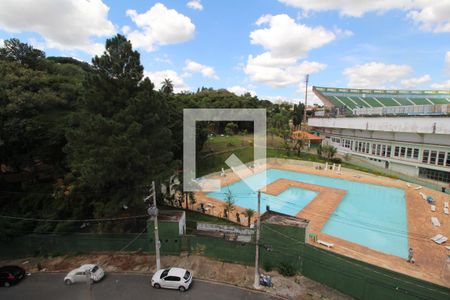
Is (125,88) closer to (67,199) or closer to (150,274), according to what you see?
(67,199)

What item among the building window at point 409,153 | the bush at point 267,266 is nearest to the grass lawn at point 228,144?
the building window at point 409,153

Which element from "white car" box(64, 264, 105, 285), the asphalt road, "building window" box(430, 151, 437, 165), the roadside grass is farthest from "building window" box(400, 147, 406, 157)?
"white car" box(64, 264, 105, 285)

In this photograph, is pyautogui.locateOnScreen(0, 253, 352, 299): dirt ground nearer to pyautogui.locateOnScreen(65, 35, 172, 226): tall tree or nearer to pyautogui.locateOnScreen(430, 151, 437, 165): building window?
pyautogui.locateOnScreen(65, 35, 172, 226): tall tree

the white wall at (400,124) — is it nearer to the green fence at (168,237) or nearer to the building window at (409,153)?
the building window at (409,153)

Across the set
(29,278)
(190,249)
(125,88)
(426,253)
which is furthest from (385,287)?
(29,278)

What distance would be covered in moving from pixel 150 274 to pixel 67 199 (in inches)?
320

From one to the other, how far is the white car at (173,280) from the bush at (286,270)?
4.93 meters

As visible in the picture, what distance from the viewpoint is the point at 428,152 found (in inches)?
1170

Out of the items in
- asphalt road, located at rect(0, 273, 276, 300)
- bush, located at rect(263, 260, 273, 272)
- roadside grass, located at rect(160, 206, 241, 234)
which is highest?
roadside grass, located at rect(160, 206, 241, 234)

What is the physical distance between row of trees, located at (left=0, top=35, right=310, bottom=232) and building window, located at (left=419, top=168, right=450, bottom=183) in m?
30.2

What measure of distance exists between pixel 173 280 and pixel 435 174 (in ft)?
106

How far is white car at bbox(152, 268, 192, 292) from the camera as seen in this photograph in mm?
12445

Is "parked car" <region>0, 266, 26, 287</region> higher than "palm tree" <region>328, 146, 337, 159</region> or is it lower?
lower

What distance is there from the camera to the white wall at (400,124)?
2773cm
